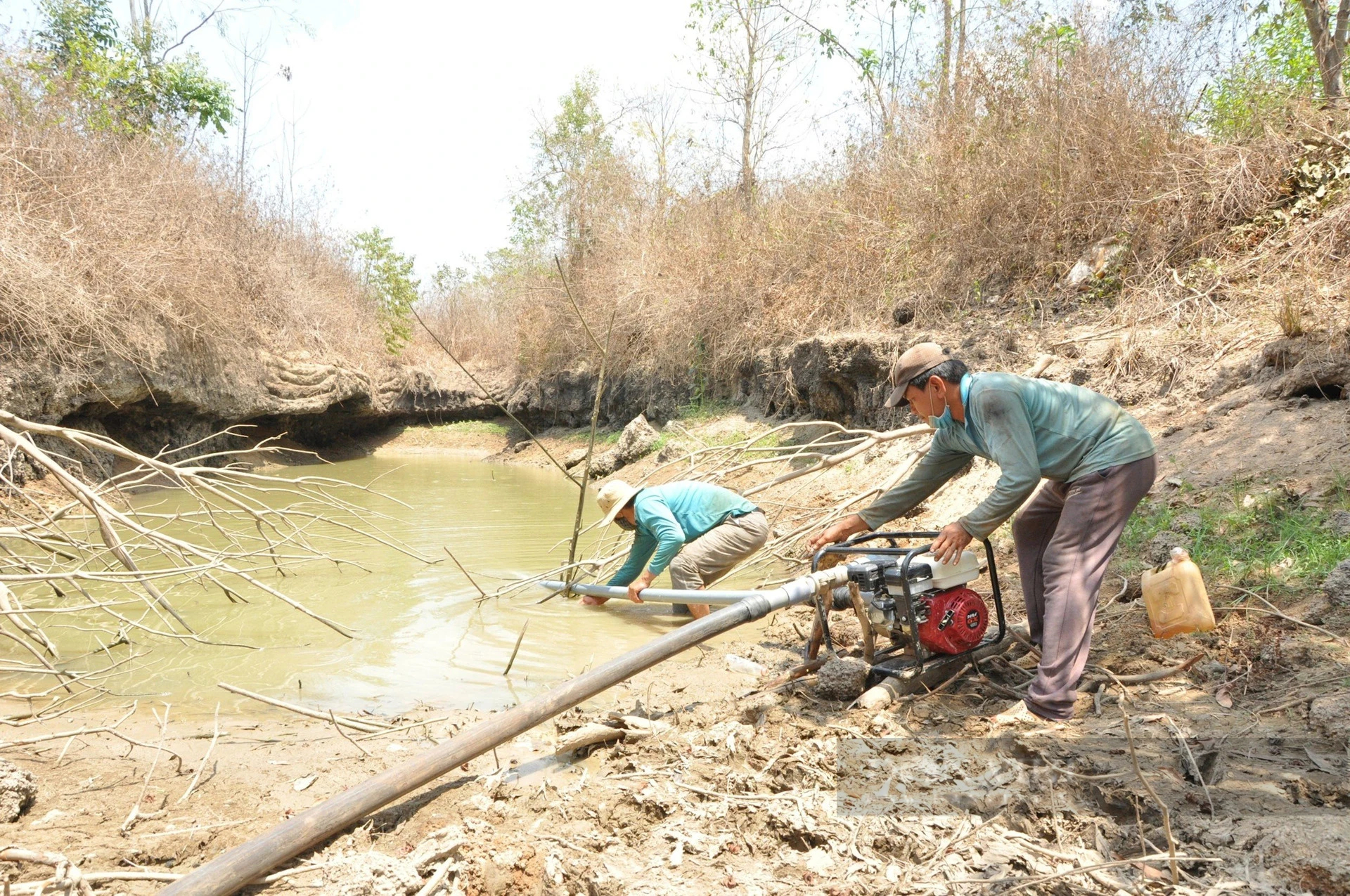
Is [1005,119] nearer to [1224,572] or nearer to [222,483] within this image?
[1224,572]

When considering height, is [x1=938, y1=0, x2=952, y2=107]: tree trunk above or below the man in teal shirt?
above

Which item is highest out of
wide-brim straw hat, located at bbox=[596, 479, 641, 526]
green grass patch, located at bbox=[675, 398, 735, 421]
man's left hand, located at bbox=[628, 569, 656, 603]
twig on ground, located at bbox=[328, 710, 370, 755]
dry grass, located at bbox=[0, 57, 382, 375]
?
dry grass, located at bbox=[0, 57, 382, 375]

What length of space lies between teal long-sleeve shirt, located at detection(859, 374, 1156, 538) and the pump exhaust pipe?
2.70ft

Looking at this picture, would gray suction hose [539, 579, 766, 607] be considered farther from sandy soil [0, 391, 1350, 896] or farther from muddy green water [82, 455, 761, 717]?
sandy soil [0, 391, 1350, 896]

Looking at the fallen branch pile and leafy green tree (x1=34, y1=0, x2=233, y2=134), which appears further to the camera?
leafy green tree (x1=34, y1=0, x2=233, y2=134)

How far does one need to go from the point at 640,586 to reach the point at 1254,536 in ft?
12.5

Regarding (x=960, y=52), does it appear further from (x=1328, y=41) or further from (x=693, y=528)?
(x=693, y=528)

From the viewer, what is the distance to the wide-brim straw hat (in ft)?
20.6

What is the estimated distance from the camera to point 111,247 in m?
12.1

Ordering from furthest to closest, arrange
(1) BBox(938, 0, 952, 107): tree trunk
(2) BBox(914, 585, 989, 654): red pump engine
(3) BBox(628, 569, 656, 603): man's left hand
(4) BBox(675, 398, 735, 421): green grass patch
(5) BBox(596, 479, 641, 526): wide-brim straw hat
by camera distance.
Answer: (4) BBox(675, 398, 735, 421): green grass patch → (1) BBox(938, 0, 952, 107): tree trunk → (5) BBox(596, 479, 641, 526): wide-brim straw hat → (3) BBox(628, 569, 656, 603): man's left hand → (2) BBox(914, 585, 989, 654): red pump engine

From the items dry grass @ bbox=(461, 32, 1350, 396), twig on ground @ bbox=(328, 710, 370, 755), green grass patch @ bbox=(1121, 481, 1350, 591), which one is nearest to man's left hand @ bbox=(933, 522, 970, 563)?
green grass patch @ bbox=(1121, 481, 1350, 591)

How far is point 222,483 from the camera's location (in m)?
4.67

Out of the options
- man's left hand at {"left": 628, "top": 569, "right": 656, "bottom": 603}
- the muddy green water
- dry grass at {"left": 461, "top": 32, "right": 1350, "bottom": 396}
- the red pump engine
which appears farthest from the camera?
dry grass at {"left": 461, "top": 32, "right": 1350, "bottom": 396}

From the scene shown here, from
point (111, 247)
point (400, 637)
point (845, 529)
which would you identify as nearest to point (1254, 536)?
point (845, 529)
